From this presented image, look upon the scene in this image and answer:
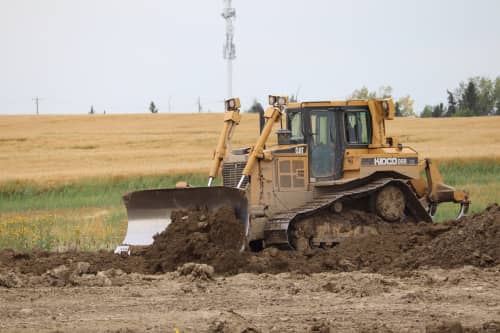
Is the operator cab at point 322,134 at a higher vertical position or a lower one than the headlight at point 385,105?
lower

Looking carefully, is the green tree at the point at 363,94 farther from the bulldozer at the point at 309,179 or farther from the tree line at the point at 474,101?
the bulldozer at the point at 309,179


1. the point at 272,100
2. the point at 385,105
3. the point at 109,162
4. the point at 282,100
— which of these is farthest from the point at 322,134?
the point at 109,162

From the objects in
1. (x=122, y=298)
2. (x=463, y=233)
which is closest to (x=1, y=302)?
(x=122, y=298)

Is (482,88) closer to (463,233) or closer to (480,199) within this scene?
(480,199)

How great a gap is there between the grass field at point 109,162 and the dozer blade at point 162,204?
90.3 inches

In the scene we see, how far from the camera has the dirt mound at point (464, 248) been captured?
45.7 feet

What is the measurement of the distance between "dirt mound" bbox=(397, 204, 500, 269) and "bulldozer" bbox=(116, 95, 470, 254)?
228 centimetres

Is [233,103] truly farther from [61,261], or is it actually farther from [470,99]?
[470,99]

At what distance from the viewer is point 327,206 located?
A: 16.9 metres

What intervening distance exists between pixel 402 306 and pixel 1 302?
4.47 meters

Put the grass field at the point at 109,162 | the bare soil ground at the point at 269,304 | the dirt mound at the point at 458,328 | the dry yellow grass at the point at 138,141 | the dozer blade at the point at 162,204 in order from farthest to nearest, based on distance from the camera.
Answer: the dry yellow grass at the point at 138,141, the grass field at the point at 109,162, the dozer blade at the point at 162,204, the bare soil ground at the point at 269,304, the dirt mound at the point at 458,328

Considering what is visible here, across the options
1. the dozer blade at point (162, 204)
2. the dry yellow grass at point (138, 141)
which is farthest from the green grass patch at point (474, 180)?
the dozer blade at point (162, 204)

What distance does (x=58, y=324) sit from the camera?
10.1 m

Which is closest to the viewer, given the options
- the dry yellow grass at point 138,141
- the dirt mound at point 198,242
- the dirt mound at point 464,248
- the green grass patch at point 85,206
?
the dirt mound at point 464,248
